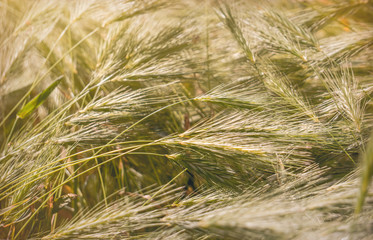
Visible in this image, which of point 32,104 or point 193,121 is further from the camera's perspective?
point 193,121

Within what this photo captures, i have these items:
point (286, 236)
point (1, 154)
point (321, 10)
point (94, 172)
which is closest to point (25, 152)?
point (1, 154)

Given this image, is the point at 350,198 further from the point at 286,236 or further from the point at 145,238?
the point at 145,238

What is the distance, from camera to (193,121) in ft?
2.64

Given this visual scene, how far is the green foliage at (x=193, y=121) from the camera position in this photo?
49 centimetres

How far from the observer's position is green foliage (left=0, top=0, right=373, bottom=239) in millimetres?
491

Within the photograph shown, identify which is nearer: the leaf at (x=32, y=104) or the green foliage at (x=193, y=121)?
the green foliage at (x=193, y=121)

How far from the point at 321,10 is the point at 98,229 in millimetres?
795

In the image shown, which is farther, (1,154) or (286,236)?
(1,154)

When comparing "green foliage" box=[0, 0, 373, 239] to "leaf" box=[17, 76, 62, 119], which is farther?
"leaf" box=[17, 76, 62, 119]

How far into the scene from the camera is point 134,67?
0.66 m

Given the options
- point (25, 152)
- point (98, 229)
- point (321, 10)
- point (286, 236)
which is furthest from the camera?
point (321, 10)

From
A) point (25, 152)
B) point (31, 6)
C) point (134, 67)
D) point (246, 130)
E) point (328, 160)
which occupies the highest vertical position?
point (31, 6)

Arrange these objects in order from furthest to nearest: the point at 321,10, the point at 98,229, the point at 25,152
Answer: the point at 321,10, the point at 25,152, the point at 98,229

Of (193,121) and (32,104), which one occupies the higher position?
(32,104)
